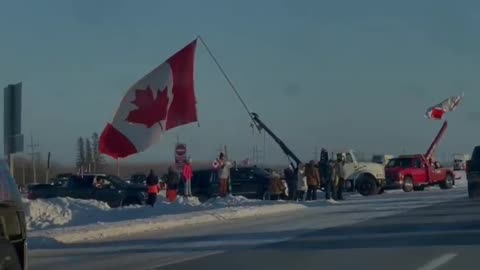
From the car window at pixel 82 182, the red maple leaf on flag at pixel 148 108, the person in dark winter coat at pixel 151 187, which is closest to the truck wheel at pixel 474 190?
the person in dark winter coat at pixel 151 187

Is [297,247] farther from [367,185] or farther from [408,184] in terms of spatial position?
[408,184]

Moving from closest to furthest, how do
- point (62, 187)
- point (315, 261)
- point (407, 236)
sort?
point (315, 261) → point (407, 236) → point (62, 187)

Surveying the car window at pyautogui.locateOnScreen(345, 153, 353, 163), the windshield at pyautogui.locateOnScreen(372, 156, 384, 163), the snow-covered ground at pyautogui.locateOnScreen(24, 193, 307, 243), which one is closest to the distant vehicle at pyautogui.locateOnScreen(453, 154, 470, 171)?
the windshield at pyautogui.locateOnScreen(372, 156, 384, 163)

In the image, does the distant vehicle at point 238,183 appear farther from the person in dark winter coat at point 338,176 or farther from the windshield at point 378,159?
the windshield at point 378,159

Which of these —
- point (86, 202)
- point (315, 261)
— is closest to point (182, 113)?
point (86, 202)

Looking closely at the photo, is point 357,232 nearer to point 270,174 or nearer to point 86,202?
point 86,202

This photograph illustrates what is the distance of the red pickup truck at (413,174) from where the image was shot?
162 ft

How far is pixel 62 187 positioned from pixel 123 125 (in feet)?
34.5

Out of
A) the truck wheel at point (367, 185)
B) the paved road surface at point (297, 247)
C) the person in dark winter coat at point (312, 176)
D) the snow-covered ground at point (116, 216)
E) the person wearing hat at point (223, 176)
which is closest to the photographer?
the paved road surface at point (297, 247)

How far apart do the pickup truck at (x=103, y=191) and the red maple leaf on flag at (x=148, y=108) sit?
7.45 metres

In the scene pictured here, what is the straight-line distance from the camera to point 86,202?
3275 cm

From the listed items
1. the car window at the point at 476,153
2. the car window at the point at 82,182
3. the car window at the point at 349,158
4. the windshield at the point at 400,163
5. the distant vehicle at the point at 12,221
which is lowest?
the distant vehicle at the point at 12,221

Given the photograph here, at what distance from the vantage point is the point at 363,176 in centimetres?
4828

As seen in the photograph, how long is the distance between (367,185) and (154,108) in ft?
68.4
